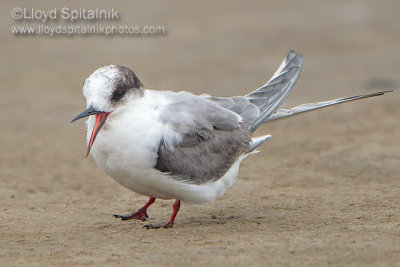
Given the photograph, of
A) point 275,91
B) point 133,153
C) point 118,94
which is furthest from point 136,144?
point 275,91

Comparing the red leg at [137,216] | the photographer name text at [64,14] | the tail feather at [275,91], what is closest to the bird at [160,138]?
the red leg at [137,216]

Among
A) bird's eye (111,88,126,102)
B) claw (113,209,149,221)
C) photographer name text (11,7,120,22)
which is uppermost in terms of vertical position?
photographer name text (11,7,120,22)

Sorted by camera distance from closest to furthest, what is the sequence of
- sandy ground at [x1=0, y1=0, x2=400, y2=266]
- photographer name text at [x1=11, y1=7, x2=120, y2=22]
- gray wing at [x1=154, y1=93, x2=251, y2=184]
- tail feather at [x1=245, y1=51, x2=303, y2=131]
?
sandy ground at [x1=0, y1=0, x2=400, y2=266], gray wing at [x1=154, y1=93, x2=251, y2=184], tail feather at [x1=245, y1=51, x2=303, y2=131], photographer name text at [x1=11, y1=7, x2=120, y2=22]

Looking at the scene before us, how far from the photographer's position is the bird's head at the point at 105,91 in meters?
4.93

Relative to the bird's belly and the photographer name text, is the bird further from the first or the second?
the photographer name text

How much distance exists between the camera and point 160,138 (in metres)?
5.16

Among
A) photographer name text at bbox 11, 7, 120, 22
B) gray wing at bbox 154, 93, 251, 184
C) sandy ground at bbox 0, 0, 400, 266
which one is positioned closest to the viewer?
sandy ground at bbox 0, 0, 400, 266

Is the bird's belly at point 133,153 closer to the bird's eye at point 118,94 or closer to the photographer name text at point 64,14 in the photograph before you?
the bird's eye at point 118,94

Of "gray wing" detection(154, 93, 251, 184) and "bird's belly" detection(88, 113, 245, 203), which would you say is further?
"gray wing" detection(154, 93, 251, 184)

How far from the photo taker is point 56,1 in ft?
53.8

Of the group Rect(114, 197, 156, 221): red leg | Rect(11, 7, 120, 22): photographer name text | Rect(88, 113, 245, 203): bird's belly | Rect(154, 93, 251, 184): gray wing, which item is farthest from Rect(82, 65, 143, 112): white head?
Rect(11, 7, 120, 22): photographer name text

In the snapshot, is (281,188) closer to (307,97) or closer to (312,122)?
(312,122)

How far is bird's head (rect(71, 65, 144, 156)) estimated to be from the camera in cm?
493

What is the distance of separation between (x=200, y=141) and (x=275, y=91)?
4.27 feet
